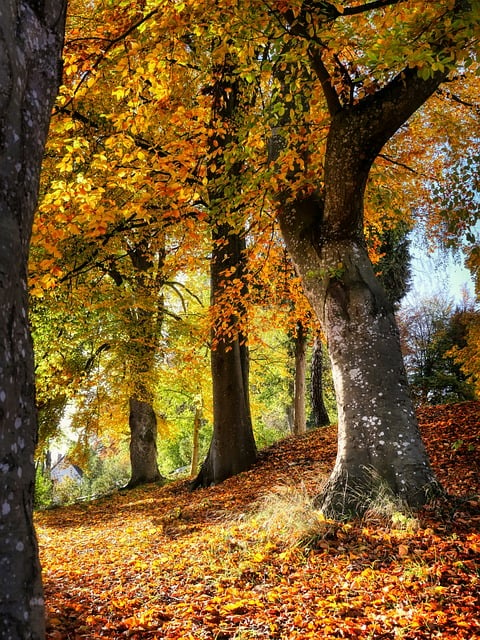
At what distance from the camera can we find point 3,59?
1.84 metres

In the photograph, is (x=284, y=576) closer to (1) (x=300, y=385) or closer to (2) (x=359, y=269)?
(2) (x=359, y=269)

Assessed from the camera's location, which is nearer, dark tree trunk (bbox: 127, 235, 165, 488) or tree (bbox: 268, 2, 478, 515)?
tree (bbox: 268, 2, 478, 515)

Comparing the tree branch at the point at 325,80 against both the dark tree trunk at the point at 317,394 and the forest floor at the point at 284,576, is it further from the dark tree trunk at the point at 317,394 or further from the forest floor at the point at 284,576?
the dark tree trunk at the point at 317,394

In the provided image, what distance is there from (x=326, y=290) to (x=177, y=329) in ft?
32.4

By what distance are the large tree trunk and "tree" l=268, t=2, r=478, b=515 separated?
137 inches

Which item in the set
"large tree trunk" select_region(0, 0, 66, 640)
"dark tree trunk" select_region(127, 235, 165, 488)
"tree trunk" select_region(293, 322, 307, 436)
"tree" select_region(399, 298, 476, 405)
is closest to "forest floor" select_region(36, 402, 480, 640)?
"large tree trunk" select_region(0, 0, 66, 640)

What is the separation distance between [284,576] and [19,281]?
11.3 ft

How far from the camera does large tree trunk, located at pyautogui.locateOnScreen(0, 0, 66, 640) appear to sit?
5.21 feet

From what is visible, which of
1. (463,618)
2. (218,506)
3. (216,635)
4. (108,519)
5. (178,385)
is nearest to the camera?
(463,618)

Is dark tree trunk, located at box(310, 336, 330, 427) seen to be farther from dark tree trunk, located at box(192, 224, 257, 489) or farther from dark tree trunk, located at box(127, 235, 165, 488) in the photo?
dark tree trunk, located at box(192, 224, 257, 489)

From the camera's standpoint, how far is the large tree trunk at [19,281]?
1.59 m

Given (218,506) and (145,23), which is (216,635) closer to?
(218,506)

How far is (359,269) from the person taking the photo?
18.6 feet

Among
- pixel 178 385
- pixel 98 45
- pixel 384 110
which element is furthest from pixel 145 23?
pixel 178 385
